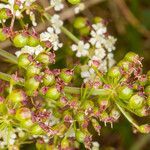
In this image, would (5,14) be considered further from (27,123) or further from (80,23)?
(80,23)

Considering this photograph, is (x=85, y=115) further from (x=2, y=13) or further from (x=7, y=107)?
(x=2, y=13)

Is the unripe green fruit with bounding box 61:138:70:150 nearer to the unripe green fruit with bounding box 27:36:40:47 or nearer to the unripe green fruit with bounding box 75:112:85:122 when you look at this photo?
the unripe green fruit with bounding box 75:112:85:122

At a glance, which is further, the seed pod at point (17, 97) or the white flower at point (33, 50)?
the white flower at point (33, 50)

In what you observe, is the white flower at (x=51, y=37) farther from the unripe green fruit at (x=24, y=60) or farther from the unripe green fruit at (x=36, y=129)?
the unripe green fruit at (x=36, y=129)

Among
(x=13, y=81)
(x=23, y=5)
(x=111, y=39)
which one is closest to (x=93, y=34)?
(x=111, y=39)

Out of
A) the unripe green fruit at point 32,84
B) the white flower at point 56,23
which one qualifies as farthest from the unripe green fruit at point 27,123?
the white flower at point 56,23

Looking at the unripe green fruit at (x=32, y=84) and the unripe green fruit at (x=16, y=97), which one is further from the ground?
the unripe green fruit at (x=32, y=84)

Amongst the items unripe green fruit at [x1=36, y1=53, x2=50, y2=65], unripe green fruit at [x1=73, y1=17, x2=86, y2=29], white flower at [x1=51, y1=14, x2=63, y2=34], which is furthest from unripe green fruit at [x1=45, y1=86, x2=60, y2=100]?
unripe green fruit at [x1=73, y1=17, x2=86, y2=29]
